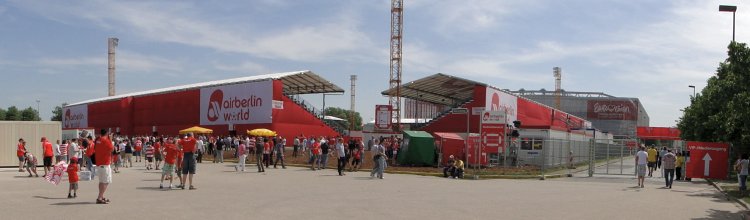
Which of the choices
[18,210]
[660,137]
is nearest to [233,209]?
[18,210]

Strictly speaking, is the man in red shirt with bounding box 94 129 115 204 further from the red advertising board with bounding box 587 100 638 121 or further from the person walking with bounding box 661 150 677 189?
the red advertising board with bounding box 587 100 638 121

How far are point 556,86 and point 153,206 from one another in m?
113

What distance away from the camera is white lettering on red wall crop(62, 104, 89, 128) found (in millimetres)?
75125

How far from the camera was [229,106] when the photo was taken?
2063 inches

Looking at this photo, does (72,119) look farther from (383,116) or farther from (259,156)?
(259,156)

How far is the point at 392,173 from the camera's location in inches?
1037

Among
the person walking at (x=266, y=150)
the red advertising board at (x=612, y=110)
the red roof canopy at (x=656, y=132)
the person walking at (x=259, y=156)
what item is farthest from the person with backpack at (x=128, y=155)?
the red advertising board at (x=612, y=110)

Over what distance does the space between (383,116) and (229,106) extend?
1275 cm

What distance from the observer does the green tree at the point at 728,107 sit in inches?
669

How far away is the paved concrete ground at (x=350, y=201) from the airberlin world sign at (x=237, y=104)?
2940cm

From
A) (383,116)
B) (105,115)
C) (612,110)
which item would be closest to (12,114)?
(105,115)

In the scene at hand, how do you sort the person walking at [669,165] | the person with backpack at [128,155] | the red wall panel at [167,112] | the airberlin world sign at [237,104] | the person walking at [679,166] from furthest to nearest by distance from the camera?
the red wall panel at [167,112], the airberlin world sign at [237,104], the person with backpack at [128,155], the person walking at [679,166], the person walking at [669,165]

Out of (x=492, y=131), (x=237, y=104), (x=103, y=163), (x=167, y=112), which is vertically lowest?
(x=103, y=163)

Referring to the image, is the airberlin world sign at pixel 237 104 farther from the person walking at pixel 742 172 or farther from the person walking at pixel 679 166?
the person walking at pixel 742 172
